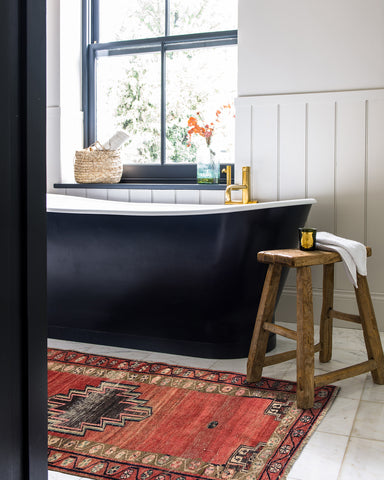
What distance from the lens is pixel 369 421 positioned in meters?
1.72

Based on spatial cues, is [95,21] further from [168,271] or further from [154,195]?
[168,271]

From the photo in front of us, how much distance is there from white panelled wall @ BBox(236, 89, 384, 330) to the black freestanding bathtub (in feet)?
1.53

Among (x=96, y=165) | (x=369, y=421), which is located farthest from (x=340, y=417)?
(x=96, y=165)

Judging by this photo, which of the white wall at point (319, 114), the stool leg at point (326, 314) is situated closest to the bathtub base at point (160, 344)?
the stool leg at point (326, 314)

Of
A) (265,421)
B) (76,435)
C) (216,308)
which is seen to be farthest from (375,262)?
(76,435)

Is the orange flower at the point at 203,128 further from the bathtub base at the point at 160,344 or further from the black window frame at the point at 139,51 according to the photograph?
the bathtub base at the point at 160,344

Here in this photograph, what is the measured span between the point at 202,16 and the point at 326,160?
4.61 ft

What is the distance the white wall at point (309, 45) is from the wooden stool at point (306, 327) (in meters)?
1.19

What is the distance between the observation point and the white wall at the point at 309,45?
2799mm

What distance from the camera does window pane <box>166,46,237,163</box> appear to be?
347 centimetres

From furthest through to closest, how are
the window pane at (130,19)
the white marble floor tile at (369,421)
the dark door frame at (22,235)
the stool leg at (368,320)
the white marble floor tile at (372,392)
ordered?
the window pane at (130,19)
the stool leg at (368,320)
the white marble floor tile at (372,392)
the white marble floor tile at (369,421)
the dark door frame at (22,235)

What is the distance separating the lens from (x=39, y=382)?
0.75 metres

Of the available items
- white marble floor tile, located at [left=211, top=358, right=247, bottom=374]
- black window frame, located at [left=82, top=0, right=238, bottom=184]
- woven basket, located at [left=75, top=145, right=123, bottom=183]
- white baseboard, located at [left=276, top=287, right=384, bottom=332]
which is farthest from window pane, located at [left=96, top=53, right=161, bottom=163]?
white marble floor tile, located at [left=211, top=358, right=247, bottom=374]

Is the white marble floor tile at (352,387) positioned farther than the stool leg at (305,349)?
Yes
